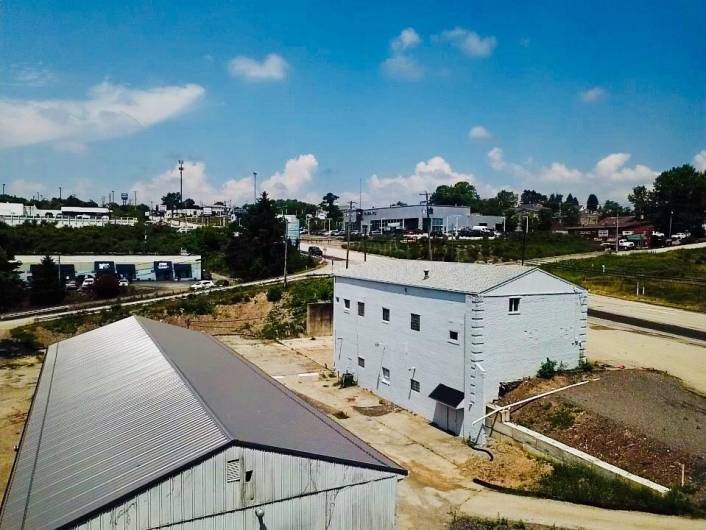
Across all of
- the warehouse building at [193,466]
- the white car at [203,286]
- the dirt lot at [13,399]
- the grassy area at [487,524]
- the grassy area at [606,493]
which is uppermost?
→ the warehouse building at [193,466]

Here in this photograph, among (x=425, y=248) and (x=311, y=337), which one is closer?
(x=311, y=337)

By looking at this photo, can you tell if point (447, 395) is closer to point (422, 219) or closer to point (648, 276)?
point (648, 276)

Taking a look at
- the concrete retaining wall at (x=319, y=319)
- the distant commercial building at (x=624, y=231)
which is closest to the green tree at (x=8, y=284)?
the concrete retaining wall at (x=319, y=319)

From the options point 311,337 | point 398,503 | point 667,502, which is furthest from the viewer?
point 311,337

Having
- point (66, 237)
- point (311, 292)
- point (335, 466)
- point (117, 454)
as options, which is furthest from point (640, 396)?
point (66, 237)

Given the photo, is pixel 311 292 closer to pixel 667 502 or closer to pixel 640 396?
pixel 640 396

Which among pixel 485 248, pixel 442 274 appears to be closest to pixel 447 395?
pixel 442 274

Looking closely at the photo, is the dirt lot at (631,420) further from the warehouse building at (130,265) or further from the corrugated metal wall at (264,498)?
the warehouse building at (130,265)
